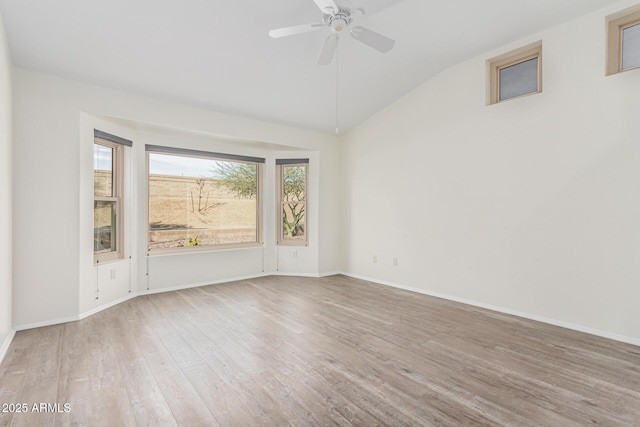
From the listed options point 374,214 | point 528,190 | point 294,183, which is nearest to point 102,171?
point 294,183

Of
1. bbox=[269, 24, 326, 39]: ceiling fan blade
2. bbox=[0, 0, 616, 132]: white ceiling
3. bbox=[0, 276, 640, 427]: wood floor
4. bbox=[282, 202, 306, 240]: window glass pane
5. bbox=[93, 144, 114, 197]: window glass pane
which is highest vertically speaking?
bbox=[0, 0, 616, 132]: white ceiling

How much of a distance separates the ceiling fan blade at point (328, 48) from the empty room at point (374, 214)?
20mm

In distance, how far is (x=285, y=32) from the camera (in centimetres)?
261

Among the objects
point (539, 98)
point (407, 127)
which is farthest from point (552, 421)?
point (407, 127)

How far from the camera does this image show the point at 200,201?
5.09 meters

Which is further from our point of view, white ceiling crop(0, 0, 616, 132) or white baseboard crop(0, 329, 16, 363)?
white ceiling crop(0, 0, 616, 132)

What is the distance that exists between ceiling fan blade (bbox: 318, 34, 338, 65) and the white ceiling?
299 millimetres

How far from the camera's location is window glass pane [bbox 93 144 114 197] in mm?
3887

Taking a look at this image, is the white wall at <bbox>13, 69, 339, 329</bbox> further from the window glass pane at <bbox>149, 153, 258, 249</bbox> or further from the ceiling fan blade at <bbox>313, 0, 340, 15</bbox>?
the ceiling fan blade at <bbox>313, 0, 340, 15</bbox>

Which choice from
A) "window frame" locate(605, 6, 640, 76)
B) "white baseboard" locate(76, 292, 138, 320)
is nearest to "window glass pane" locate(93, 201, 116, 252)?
"white baseboard" locate(76, 292, 138, 320)

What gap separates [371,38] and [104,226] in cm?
389

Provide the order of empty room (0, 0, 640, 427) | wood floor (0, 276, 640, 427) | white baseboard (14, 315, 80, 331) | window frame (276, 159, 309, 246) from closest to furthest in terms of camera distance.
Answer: wood floor (0, 276, 640, 427)
empty room (0, 0, 640, 427)
white baseboard (14, 315, 80, 331)
window frame (276, 159, 309, 246)

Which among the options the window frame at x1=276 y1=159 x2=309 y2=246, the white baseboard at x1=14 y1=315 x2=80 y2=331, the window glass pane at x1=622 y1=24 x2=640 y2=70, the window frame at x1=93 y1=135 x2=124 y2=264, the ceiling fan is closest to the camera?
the ceiling fan

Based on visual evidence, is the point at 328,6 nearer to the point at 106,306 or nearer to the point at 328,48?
the point at 328,48
